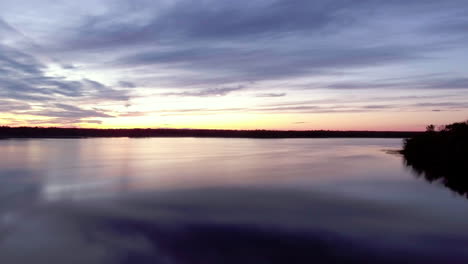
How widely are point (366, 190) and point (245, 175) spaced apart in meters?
8.64

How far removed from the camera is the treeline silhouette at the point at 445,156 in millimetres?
22016

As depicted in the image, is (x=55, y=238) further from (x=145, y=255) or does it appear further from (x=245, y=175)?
(x=245, y=175)

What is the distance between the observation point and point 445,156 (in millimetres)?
26750

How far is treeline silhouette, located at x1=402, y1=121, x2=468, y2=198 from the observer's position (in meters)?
22.0

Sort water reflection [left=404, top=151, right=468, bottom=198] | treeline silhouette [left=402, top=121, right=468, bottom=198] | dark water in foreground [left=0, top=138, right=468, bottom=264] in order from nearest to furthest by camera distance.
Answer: dark water in foreground [left=0, top=138, right=468, bottom=264], water reflection [left=404, top=151, right=468, bottom=198], treeline silhouette [left=402, top=121, right=468, bottom=198]

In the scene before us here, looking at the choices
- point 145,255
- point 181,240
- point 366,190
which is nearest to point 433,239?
point 181,240

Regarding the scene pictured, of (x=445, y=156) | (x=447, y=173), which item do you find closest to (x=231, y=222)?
(x=447, y=173)

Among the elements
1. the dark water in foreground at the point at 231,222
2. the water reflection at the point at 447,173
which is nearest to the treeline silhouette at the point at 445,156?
the water reflection at the point at 447,173

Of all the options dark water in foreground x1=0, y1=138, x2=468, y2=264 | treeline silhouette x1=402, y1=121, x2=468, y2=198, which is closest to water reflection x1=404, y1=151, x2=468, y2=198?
treeline silhouette x1=402, y1=121, x2=468, y2=198

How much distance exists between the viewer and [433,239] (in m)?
10.0

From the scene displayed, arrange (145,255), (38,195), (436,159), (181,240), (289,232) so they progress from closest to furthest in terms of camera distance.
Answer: (145,255) < (181,240) < (289,232) < (38,195) < (436,159)

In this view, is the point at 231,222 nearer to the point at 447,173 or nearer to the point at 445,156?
the point at 447,173

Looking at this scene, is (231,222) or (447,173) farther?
(447,173)

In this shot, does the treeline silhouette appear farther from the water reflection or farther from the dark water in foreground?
the dark water in foreground
